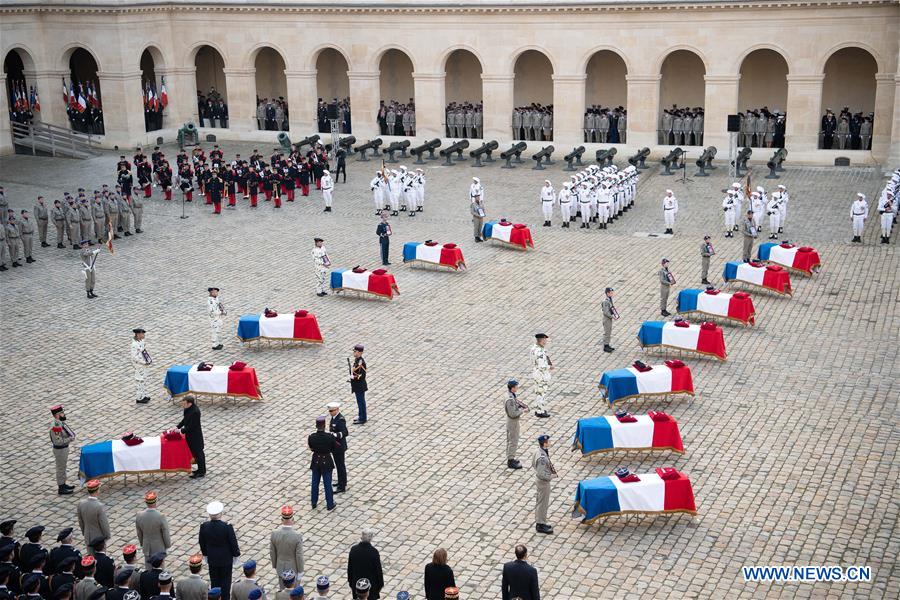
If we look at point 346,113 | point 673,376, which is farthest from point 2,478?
point 346,113

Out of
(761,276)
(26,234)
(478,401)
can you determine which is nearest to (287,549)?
(478,401)

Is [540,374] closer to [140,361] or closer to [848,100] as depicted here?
[140,361]

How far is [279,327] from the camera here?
71.4 feet

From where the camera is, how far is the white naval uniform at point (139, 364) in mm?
19031

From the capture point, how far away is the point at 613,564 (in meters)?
14.1

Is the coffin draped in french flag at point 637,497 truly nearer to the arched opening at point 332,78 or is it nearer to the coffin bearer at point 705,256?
the coffin bearer at point 705,256

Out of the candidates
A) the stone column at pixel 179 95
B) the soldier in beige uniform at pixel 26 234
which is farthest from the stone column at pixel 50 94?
the soldier in beige uniform at pixel 26 234

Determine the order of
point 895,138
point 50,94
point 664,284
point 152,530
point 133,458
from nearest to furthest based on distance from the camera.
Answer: point 152,530
point 133,458
point 664,284
point 895,138
point 50,94

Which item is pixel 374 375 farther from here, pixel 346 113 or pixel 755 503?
pixel 346 113

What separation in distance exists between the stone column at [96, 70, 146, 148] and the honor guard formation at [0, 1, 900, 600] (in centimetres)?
16

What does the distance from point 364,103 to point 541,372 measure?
2830 centimetres

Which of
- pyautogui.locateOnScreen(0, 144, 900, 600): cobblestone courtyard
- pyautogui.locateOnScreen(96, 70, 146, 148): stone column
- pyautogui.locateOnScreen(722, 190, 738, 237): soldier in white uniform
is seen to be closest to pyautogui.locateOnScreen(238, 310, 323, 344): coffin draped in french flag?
pyautogui.locateOnScreen(0, 144, 900, 600): cobblestone courtyard

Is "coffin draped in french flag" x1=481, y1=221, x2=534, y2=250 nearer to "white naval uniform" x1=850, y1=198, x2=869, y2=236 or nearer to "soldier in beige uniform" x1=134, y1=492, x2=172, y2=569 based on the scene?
"white naval uniform" x1=850, y1=198, x2=869, y2=236

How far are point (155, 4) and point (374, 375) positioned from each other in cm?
2937
